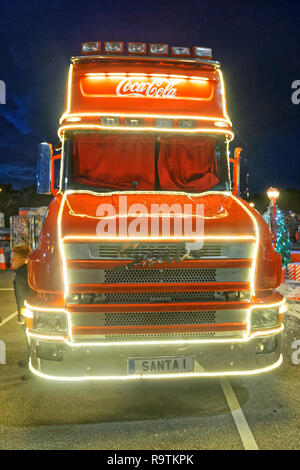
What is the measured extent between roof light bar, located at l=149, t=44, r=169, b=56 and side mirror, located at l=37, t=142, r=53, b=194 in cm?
187

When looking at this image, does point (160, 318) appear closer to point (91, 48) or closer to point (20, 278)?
point (20, 278)

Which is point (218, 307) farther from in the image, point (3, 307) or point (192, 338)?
point (3, 307)

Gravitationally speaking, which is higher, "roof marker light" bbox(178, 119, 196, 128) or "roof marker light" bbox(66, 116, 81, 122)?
"roof marker light" bbox(66, 116, 81, 122)

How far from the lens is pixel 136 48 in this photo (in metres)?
5.91

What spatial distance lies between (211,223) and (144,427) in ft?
6.53

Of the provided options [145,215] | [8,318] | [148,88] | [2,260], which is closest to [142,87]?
[148,88]

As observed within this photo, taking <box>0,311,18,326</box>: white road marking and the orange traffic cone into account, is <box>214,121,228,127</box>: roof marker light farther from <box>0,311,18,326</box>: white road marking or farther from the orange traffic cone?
the orange traffic cone

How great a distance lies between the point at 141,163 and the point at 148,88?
0.99m

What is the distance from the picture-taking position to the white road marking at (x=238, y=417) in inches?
144

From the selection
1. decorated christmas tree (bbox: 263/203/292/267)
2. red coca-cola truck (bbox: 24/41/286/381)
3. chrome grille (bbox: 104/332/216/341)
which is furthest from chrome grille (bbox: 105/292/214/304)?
decorated christmas tree (bbox: 263/203/292/267)

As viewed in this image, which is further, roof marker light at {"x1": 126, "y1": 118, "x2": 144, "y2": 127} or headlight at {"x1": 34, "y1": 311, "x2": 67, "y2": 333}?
roof marker light at {"x1": 126, "y1": 118, "x2": 144, "y2": 127}

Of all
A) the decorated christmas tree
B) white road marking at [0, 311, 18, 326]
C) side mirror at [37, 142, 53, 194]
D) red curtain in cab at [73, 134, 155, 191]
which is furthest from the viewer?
the decorated christmas tree

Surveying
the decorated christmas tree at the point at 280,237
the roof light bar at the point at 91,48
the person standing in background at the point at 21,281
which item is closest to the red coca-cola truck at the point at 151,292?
the person standing in background at the point at 21,281

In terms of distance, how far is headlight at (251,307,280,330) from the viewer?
4.17m
